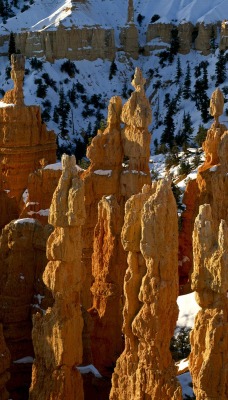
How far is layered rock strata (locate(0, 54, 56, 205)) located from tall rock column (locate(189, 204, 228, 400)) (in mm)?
12684

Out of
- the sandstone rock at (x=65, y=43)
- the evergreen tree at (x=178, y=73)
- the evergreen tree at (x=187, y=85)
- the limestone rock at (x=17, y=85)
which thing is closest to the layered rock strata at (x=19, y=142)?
the limestone rock at (x=17, y=85)

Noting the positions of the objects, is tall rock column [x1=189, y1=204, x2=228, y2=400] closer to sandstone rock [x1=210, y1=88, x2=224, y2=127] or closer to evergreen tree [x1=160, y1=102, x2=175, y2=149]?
sandstone rock [x1=210, y1=88, x2=224, y2=127]

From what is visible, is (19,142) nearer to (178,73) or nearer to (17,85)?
(17,85)

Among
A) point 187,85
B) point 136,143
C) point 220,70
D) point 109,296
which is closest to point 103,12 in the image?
point 187,85

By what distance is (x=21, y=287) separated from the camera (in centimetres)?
1614

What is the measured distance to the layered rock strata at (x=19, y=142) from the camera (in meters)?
23.5

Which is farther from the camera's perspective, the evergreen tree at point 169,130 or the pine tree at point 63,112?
the pine tree at point 63,112

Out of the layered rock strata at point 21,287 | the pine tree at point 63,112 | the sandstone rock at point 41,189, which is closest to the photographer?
the layered rock strata at point 21,287

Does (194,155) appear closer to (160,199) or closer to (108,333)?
(108,333)

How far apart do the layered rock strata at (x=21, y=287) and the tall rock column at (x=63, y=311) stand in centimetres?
249

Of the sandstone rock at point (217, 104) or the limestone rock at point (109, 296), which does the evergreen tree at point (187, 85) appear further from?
the limestone rock at point (109, 296)

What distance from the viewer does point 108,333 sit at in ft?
54.3

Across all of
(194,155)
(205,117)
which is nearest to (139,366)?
(194,155)

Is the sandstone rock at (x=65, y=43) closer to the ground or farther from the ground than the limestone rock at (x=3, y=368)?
farther from the ground
